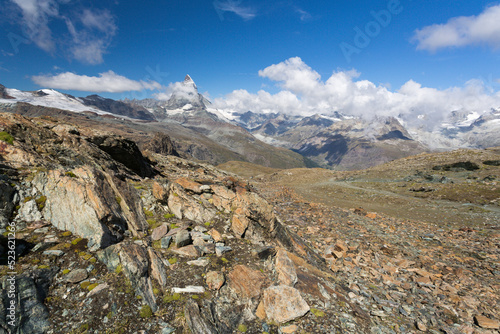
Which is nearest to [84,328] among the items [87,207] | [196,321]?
[196,321]

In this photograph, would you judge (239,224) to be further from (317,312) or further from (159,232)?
(317,312)

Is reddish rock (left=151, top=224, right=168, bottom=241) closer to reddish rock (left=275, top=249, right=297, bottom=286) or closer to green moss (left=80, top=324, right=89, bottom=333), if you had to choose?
green moss (left=80, top=324, right=89, bottom=333)

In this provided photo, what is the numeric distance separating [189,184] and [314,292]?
10155 millimetres

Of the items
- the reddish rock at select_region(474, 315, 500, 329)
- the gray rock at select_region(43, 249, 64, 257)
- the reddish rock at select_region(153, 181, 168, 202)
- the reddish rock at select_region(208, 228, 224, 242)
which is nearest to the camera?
the gray rock at select_region(43, 249, 64, 257)

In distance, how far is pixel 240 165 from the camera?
15762cm

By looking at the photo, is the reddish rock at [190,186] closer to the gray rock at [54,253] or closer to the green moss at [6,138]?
the gray rock at [54,253]

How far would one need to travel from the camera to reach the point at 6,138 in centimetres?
1168

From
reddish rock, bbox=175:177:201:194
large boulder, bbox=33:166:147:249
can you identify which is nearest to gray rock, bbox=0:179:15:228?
large boulder, bbox=33:166:147:249

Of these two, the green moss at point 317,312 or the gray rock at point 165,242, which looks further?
the gray rock at point 165,242

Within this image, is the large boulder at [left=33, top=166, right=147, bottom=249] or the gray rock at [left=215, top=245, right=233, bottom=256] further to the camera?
the gray rock at [left=215, top=245, right=233, bottom=256]

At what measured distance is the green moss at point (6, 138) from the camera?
11.6m

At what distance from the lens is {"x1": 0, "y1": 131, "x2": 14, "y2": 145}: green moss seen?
38.0 ft

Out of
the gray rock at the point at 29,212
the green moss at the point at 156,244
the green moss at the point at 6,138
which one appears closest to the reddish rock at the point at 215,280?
the green moss at the point at 156,244

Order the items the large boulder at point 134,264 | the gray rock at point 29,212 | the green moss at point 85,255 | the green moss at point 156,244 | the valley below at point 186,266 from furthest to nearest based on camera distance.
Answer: the green moss at point 156,244 → the gray rock at point 29,212 → the green moss at point 85,255 → the large boulder at point 134,264 → the valley below at point 186,266
